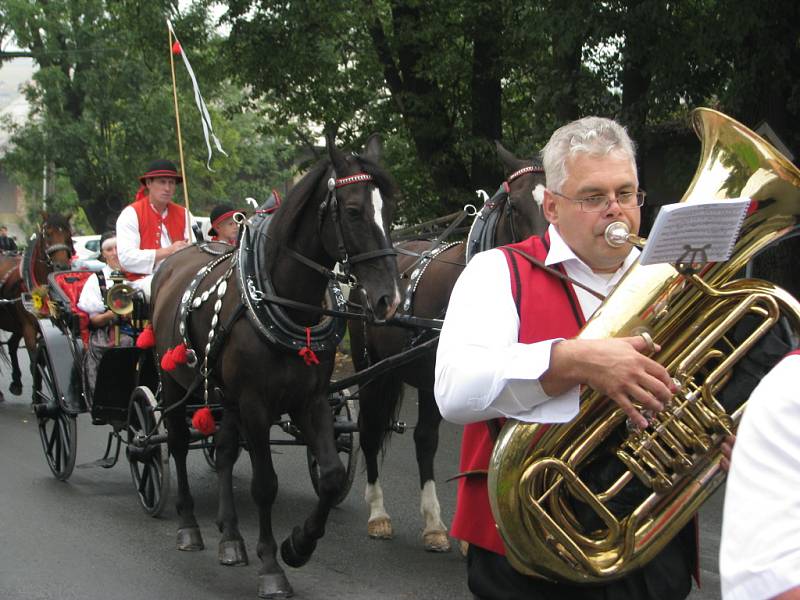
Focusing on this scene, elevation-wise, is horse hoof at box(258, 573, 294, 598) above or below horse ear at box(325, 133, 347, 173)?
below

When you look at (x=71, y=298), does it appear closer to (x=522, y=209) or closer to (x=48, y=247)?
(x=48, y=247)

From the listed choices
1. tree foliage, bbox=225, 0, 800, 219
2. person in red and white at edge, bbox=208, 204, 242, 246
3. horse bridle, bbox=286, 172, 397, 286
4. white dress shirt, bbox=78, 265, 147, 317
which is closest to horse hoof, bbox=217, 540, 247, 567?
horse bridle, bbox=286, 172, 397, 286

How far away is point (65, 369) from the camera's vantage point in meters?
8.12

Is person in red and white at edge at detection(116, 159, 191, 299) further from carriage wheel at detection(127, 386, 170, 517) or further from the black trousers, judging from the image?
the black trousers

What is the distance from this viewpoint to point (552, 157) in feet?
9.11

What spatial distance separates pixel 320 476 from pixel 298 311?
83cm

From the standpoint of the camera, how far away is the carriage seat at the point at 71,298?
26.9 ft

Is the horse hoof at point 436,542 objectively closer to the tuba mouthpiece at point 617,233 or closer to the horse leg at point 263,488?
the horse leg at point 263,488

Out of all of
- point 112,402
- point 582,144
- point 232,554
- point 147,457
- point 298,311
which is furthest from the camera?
point 112,402

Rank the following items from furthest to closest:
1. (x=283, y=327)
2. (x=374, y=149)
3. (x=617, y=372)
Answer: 1. (x=374, y=149)
2. (x=283, y=327)
3. (x=617, y=372)

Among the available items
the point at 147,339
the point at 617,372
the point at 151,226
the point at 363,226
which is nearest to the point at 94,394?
the point at 147,339

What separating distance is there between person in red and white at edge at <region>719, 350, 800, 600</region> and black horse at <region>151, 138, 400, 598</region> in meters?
3.68

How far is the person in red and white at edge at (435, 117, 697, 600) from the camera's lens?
243cm

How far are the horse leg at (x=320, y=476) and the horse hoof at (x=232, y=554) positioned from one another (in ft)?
2.00
